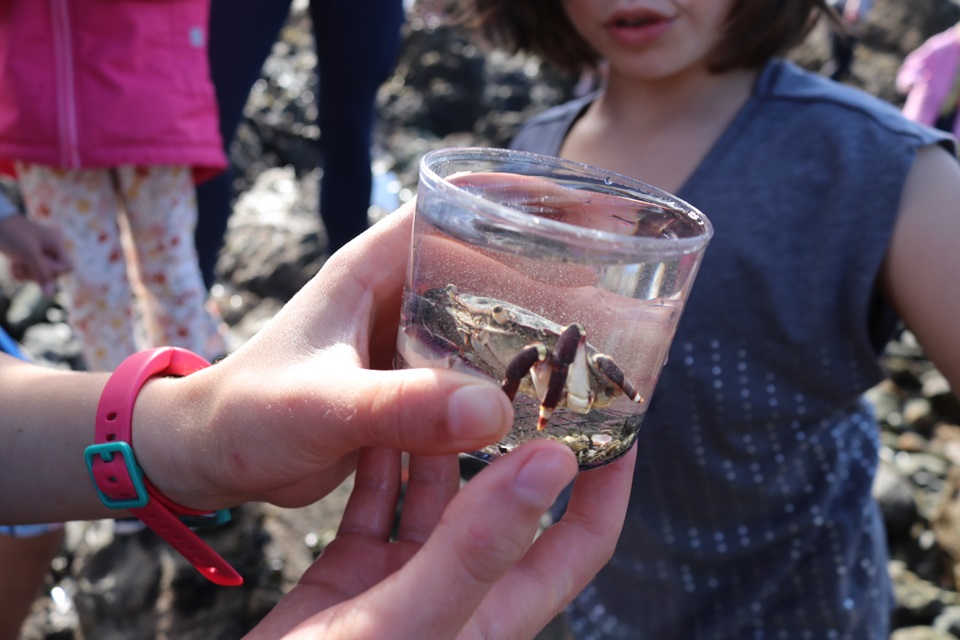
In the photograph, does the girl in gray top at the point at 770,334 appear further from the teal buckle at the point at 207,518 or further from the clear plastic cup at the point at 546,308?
the teal buckle at the point at 207,518

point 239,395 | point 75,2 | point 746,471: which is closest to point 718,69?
point 746,471

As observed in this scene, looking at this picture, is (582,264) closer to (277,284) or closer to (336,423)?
(336,423)

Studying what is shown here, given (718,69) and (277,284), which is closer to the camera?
(718,69)

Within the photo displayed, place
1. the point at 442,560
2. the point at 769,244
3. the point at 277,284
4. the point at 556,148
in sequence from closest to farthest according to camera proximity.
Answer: the point at 442,560, the point at 769,244, the point at 556,148, the point at 277,284

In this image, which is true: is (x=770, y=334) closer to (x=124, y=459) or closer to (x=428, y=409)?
(x=428, y=409)

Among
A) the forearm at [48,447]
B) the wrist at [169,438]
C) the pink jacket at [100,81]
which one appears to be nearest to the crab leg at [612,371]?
the wrist at [169,438]

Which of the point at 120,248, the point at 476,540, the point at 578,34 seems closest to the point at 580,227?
the point at 476,540

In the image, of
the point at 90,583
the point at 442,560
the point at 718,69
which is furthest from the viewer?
the point at 90,583

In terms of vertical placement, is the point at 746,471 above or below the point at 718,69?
below
